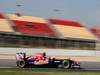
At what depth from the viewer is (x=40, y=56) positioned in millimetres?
20297

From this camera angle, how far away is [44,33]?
5206 centimetres

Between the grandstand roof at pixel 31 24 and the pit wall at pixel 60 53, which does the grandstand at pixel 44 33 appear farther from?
the pit wall at pixel 60 53

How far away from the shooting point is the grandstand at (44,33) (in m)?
43.3

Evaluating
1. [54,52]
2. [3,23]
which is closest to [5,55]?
[54,52]

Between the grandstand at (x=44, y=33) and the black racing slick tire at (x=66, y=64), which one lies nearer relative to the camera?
the black racing slick tire at (x=66, y=64)

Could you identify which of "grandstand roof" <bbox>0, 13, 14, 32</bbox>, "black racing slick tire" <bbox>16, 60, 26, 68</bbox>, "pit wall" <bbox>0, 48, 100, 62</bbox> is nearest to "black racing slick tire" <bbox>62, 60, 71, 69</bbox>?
"black racing slick tire" <bbox>16, 60, 26, 68</bbox>

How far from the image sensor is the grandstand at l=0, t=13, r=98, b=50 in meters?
43.3

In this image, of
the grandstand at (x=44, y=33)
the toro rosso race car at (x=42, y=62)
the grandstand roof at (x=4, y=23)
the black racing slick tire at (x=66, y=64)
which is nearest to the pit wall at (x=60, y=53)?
the grandstand at (x=44, y=33)

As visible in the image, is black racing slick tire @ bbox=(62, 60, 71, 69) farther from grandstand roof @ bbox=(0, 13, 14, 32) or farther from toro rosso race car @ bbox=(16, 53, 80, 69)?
grandstand roof @ bbox=(0, 13, 14, 32)

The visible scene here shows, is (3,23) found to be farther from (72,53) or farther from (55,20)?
(72,53)

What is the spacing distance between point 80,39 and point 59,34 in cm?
649

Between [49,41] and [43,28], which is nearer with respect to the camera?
[49,41]

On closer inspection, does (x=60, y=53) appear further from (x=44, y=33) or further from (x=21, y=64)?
(x=44, y=33)

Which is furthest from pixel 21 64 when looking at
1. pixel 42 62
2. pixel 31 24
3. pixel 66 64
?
pixel 31 24
